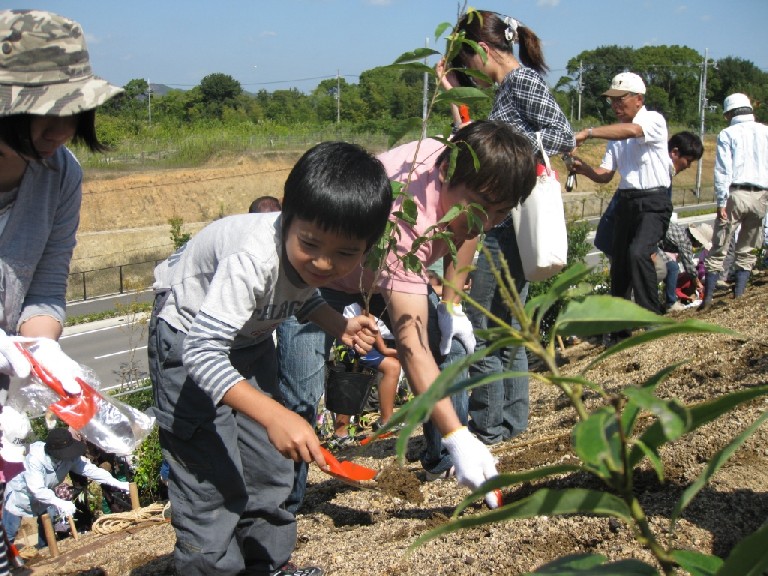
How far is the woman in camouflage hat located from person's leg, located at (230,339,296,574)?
0.68 metres

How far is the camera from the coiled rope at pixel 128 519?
4.78 metres

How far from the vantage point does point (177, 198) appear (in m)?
40.2

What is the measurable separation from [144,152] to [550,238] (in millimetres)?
44066

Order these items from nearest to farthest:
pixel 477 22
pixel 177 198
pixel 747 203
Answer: pixel 477 22, pixel 747 203, pixel 177 198

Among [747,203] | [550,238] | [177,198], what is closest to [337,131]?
[177,198]

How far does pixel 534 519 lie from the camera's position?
2805mm

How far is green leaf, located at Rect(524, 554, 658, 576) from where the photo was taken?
92 cm

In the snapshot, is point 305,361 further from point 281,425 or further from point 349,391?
point 281,425

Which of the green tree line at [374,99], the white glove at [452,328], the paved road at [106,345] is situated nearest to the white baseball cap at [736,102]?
the white glove at [452,328]

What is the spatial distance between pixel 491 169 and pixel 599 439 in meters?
2.25

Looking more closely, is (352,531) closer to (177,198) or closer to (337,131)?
(177,198)

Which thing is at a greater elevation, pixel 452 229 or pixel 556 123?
pixel 556 123

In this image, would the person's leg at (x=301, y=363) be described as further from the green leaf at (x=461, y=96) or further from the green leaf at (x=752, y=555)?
the green leaf at (x=752, y=555)

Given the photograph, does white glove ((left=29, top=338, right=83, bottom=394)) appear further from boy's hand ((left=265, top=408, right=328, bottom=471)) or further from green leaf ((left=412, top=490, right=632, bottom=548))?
green leaf ((left=412, top=490, right=632, bottom=548))
